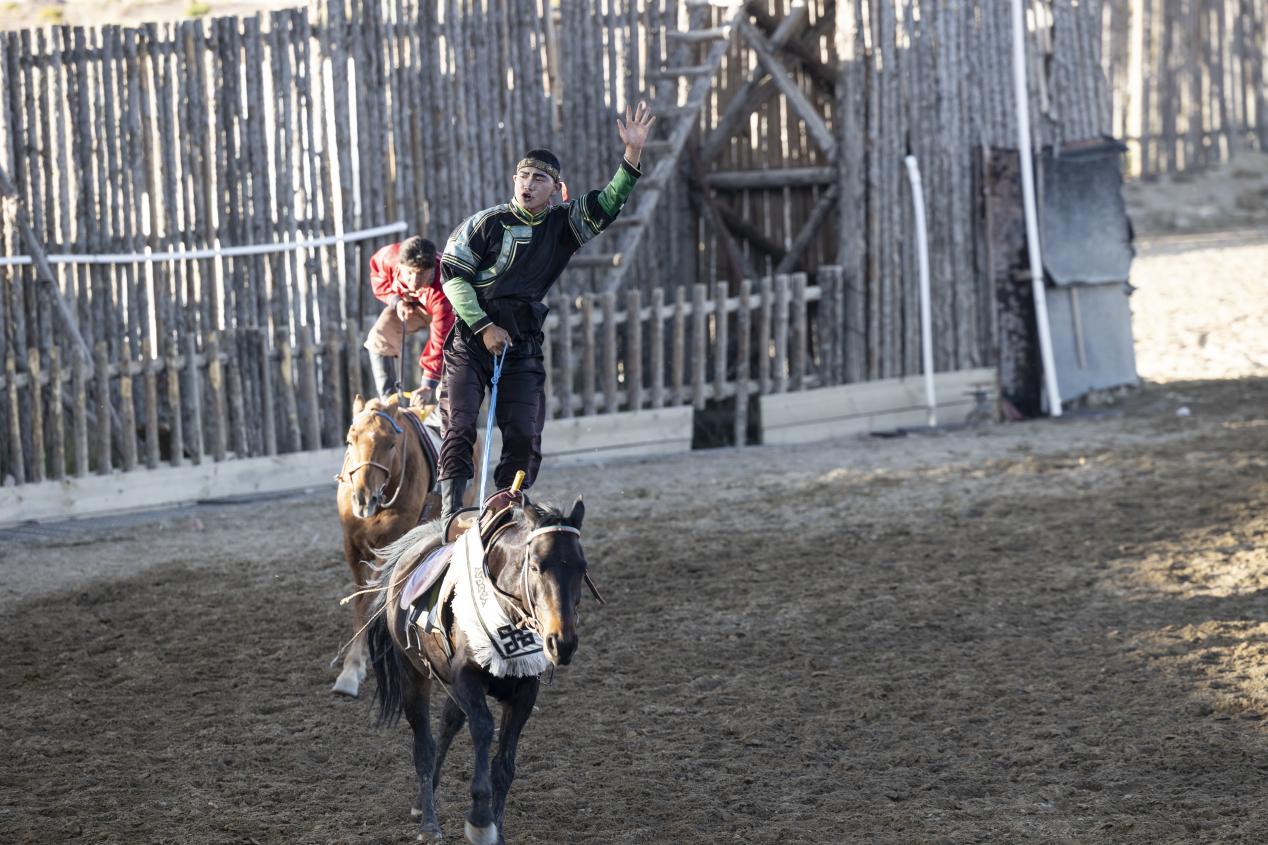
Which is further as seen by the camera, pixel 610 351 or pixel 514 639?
pixel 610 351

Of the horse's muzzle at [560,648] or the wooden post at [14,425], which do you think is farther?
the wooden post at [14,425]

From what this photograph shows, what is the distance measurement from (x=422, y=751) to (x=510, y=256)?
1972 millimetres

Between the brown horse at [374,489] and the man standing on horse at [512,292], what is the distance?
768 millimetres

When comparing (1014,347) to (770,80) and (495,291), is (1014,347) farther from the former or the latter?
(495,291)

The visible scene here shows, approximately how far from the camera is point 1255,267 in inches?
830

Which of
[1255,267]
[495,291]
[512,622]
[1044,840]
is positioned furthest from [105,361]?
[1255,267]

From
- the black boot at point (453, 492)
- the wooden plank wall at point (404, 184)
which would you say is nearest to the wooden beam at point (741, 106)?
the wooden plank wall at point (404, 184)

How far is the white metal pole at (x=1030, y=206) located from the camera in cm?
1415

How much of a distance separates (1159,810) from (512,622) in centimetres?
245

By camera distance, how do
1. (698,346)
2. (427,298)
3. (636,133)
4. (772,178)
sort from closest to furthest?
(636,133) < (427,298) < (698,346) < (772,178)

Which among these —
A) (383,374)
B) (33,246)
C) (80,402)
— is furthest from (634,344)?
(383,374)

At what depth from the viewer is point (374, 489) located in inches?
280

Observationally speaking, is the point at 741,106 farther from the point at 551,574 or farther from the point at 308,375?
the point at 551,574

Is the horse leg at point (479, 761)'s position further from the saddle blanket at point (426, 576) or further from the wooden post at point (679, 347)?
the wooden post at point (679, 347)
